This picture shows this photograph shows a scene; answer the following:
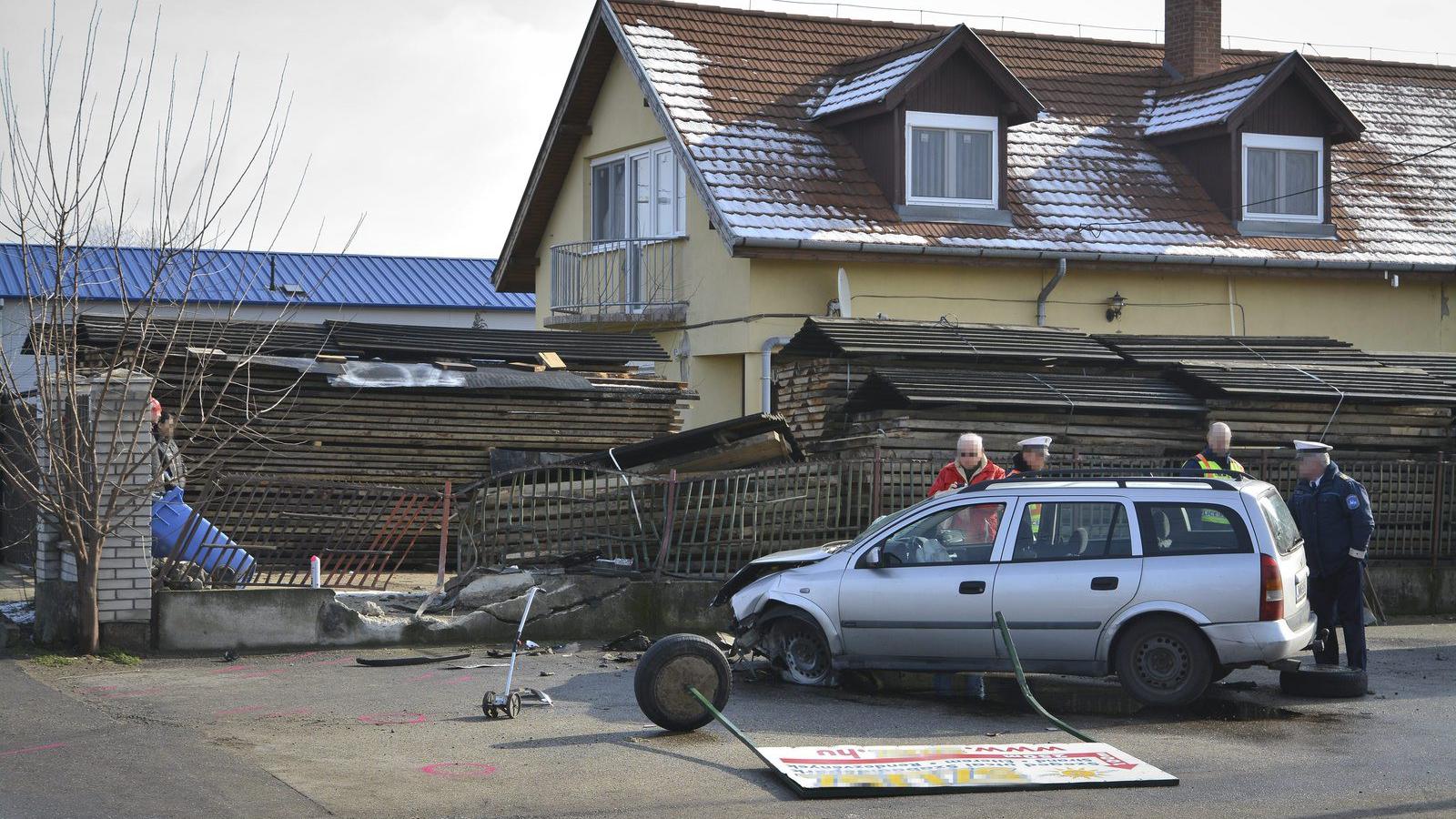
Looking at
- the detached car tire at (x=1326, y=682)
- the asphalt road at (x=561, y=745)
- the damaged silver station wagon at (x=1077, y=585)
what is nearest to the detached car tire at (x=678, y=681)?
the asphalt road at (x=561, y=745)

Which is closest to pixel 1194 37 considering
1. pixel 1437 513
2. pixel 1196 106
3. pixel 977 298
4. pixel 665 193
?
pixel 1196 106

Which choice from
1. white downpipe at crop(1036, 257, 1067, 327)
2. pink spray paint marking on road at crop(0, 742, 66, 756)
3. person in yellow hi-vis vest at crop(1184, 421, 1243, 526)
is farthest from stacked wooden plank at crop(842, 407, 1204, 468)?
pink spray paint marking on road at crop(0, 742, 66, 756)

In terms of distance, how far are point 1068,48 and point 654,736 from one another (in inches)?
748

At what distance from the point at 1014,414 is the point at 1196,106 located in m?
9.27

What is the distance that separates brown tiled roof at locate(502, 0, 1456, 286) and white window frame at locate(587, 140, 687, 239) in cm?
122

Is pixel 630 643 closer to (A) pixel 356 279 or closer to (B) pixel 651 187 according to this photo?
(B) pixel 651 187

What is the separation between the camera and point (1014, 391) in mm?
16719

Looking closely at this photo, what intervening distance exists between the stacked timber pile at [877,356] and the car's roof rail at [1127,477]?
5741 millimetres

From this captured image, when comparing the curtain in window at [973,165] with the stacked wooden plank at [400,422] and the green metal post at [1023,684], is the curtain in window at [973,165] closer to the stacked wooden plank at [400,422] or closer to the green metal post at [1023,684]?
the stacked wooden plank at [400,422]

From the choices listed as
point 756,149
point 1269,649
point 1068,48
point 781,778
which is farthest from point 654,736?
point 1068,48

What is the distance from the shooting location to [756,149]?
21.3 m

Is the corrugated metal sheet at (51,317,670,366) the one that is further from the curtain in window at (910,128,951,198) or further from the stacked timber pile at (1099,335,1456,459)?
the stacked timber pile at (1099,335,1456,459)

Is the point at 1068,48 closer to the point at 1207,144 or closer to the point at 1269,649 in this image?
the point at 1207,144

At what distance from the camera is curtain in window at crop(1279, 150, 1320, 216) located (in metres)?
23.2
